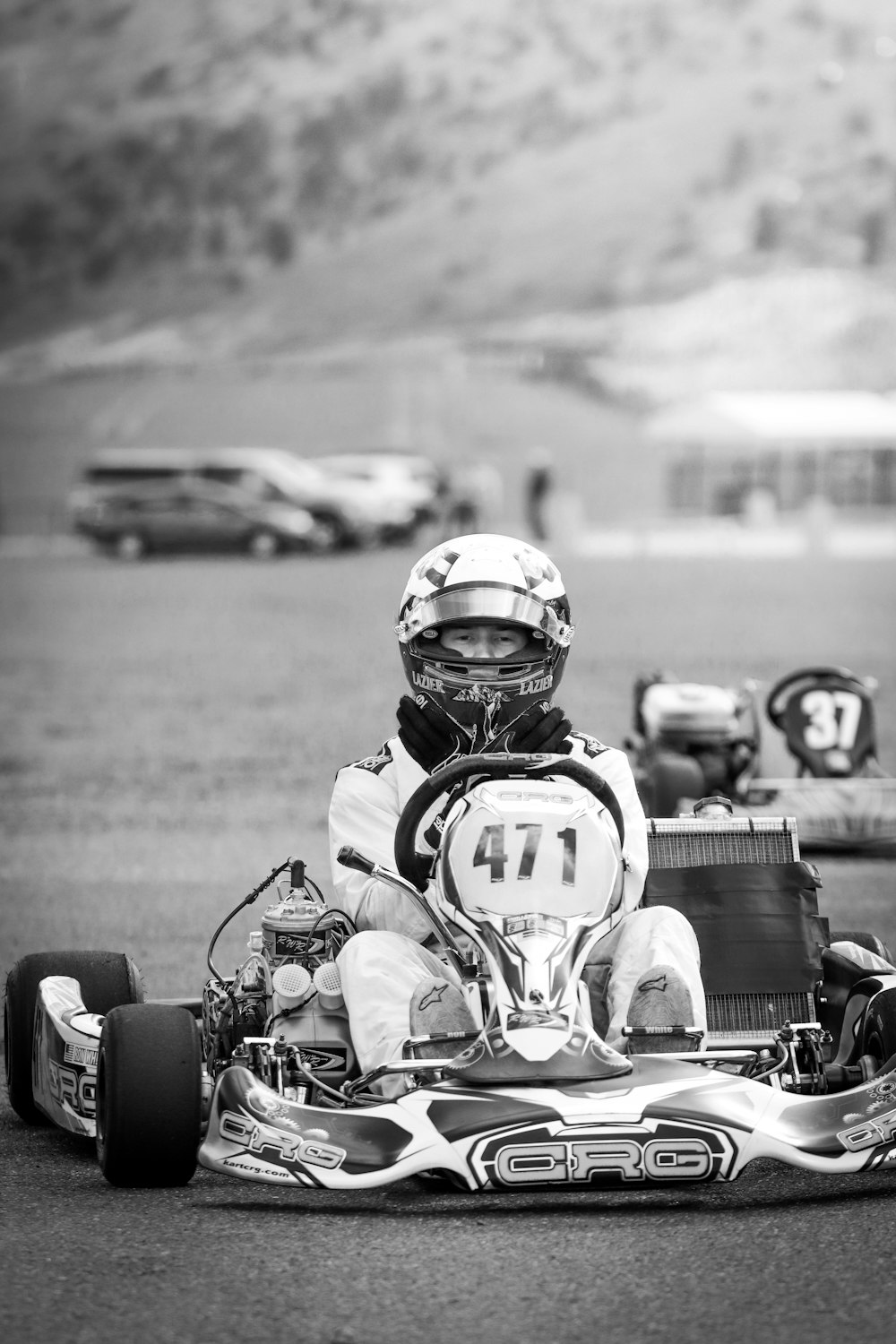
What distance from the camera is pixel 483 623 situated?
515cm

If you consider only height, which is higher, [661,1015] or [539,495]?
[539,495]

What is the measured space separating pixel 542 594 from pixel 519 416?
164 ft

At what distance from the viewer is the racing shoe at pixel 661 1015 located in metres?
4.56

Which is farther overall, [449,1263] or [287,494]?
[287,494]

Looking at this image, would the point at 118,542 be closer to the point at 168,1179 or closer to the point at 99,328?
the point at 99,328

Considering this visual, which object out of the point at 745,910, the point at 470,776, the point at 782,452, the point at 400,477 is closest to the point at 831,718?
the point at 745,910

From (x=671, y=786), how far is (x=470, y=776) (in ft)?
14.2

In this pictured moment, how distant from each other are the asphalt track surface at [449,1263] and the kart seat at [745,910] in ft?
2.09

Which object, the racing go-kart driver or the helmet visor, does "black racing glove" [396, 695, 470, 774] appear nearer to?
the racing go-kart driver

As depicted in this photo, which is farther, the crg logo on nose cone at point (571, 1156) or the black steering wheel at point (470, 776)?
the black steering wheel at point (470, 776)

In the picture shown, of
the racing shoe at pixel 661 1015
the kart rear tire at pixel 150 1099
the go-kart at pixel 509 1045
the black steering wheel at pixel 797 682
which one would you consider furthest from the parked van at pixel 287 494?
the kart rear tire at pixel 150 1099

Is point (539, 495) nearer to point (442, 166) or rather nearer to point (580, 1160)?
point (442, 166)

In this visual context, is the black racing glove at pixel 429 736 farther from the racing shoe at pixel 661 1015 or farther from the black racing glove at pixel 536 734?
the racing shoe at pixel 661 1015

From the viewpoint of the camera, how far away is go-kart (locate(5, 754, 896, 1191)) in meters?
4.18
